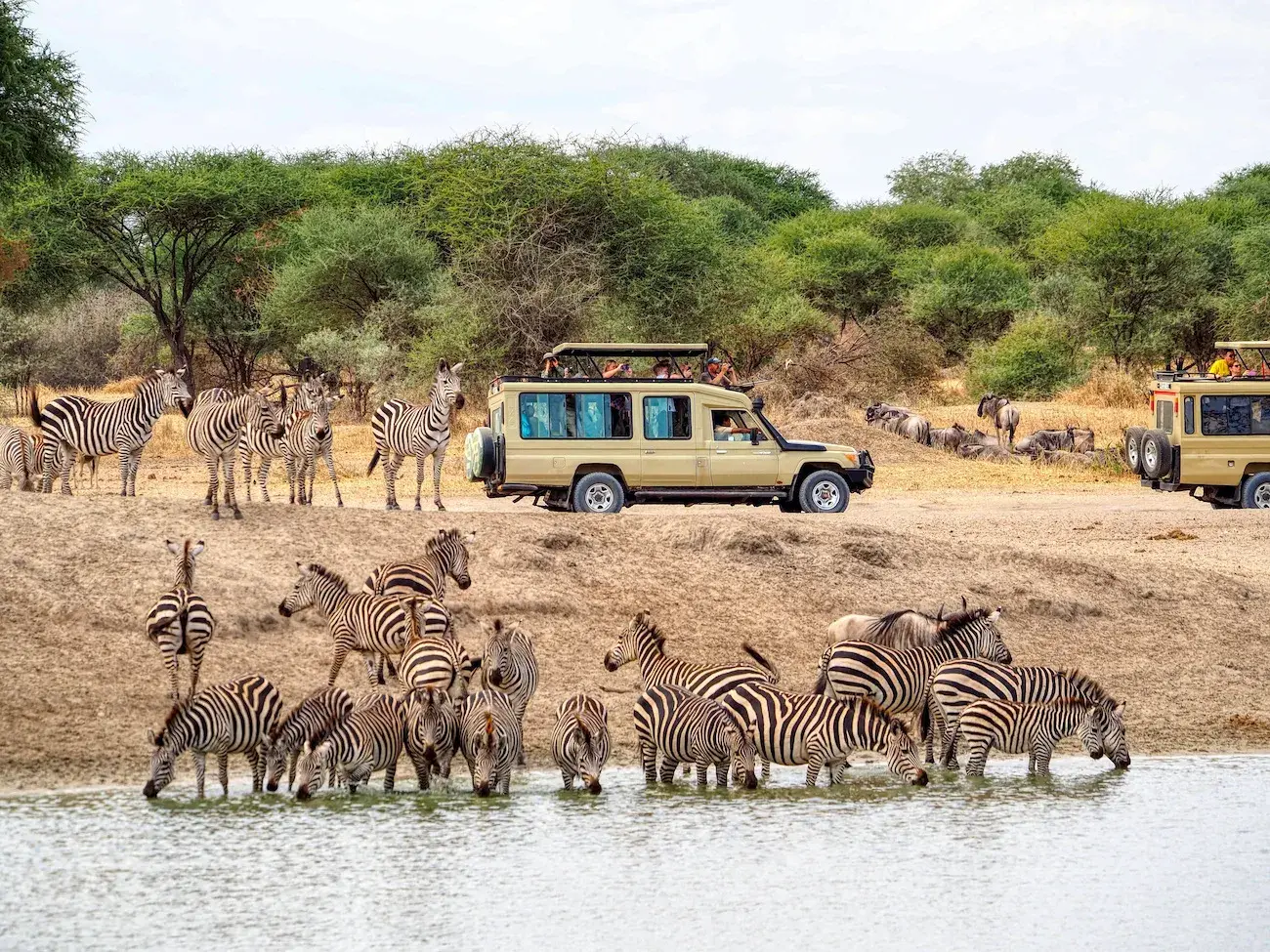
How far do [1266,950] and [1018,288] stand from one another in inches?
1951

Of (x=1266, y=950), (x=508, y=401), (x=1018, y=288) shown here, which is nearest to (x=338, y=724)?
(x=1266, y=950)

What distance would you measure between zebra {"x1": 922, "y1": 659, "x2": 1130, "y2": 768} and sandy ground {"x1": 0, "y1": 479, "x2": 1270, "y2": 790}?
0.96m

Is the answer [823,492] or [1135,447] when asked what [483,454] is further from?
[1135,447]

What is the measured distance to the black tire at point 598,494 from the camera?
854 inches

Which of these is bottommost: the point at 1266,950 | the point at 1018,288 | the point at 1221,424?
the point at 1266,950

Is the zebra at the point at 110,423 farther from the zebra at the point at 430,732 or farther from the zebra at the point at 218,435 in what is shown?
the zebra at the point at 430,732

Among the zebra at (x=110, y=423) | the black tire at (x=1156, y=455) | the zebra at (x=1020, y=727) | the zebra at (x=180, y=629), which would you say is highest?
the zebra at (x=110, y=423)

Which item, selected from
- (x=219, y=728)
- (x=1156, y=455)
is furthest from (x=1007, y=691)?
(x=1156, y=455)

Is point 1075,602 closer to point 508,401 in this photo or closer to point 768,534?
point 768,534

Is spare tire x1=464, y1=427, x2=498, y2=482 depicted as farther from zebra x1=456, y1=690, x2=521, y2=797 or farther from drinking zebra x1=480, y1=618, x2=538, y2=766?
zebra x1=456, y1=690, x2=521, y2=797

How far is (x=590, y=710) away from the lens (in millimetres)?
10836

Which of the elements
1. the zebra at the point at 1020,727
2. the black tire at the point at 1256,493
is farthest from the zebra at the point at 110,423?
the black tire at the point at 1256,493

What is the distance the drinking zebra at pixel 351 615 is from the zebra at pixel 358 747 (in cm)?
145

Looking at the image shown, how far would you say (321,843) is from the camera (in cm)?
944
